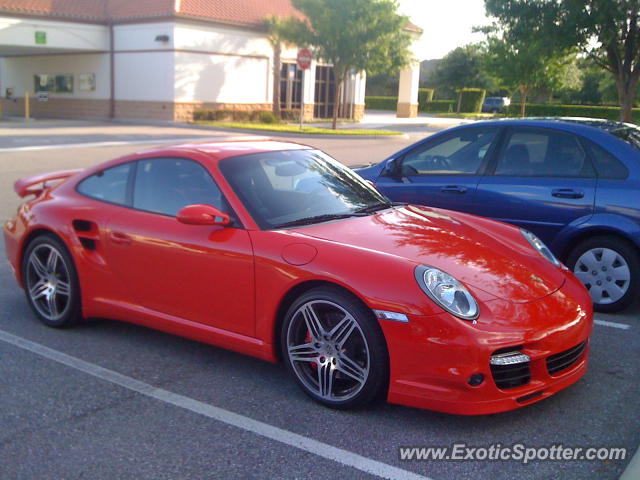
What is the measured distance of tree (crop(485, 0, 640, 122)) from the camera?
1380 centimetres

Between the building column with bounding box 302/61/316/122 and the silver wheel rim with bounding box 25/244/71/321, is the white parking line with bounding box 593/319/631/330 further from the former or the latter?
the building column with bounding box 302/61/316/122

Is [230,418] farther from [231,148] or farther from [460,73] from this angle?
[460,73]

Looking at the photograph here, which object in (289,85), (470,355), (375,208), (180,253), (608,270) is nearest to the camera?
(470,355)

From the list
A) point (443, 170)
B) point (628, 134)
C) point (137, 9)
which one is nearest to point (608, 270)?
point (628, 134)

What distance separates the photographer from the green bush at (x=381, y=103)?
6117 centimetres

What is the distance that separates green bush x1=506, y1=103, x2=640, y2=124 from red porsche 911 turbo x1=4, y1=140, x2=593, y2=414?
39596 millimetres

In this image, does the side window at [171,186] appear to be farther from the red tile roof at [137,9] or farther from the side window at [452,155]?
Answer: the red tile roof at [137,9]

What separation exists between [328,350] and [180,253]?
3.94 feet

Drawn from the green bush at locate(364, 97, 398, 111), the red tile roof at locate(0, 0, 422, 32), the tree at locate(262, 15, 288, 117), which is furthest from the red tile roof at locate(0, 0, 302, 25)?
the green bush at locate(364, 97, 398, 111)

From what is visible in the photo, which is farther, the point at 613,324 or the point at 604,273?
the point at 604,273

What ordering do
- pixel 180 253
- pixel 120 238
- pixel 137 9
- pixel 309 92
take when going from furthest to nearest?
pixel 309 92 → pixel 137 9 → pixel 120 238 → pixel 180 253

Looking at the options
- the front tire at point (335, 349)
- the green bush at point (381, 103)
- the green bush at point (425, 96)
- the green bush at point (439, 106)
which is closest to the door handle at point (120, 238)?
the front tire at point (335, 349)

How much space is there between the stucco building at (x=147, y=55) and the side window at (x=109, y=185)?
27.0 metres

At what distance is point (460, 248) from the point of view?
425cm
